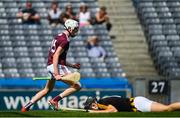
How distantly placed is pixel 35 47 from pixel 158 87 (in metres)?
3.91

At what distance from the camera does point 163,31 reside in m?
24.2

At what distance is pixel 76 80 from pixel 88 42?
310 inches

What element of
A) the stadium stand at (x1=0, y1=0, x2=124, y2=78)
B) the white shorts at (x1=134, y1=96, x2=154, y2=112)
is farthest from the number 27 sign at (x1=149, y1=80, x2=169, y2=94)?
the white shorts at (x1=134, y1=96, x2=154, y2=112)

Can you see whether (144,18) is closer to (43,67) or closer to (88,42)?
(88,42)

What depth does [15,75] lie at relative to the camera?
70.1ft

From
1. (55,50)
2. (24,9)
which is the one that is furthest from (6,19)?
(55,50)

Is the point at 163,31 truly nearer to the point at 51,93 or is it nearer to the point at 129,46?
the point at 129,46

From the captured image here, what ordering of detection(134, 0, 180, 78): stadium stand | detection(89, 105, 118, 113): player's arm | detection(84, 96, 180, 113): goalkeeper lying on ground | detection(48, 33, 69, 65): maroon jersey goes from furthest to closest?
detection(134, 0, 180, 78): stadium stand → detection(48, 33, 69, 65): maroon jersey → detection(84, 96, 180, 113): goalkeeper lying on ground → detection(89, 105, 118, 113): player's arm

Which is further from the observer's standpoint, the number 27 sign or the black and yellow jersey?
the number 27 sign

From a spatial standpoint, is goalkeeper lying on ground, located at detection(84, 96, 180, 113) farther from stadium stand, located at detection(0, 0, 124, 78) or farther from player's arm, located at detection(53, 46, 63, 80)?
stadium stand, located at detection(0, 0, 124, 78)

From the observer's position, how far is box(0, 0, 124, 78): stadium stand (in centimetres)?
2180

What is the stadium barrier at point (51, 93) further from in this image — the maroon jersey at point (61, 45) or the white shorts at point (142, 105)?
the white shorts at point (142, 105)

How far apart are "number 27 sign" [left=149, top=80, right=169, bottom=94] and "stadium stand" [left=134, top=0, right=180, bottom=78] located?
128cm

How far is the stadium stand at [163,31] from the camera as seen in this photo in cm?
2292
